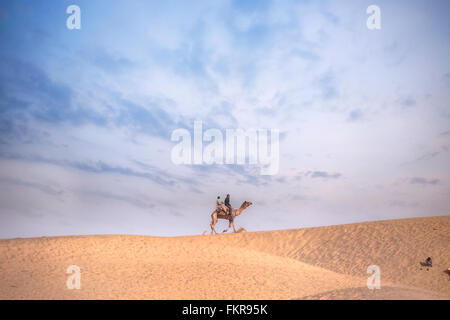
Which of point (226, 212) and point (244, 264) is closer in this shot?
point (244, 264)

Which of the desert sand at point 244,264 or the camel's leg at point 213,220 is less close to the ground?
the camel's leg at point 213,220

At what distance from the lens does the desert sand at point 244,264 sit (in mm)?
12570

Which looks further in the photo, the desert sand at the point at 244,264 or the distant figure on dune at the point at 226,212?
the distant figure on dune at the point at 226,212

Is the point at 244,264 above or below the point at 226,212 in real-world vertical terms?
below

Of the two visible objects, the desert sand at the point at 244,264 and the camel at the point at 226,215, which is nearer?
the desert sand at the point at 244,264

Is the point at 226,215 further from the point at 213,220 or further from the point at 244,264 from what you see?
the point at 244,264

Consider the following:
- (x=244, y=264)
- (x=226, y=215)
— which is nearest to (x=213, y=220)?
(x=226, y=215)

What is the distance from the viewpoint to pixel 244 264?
16484mm

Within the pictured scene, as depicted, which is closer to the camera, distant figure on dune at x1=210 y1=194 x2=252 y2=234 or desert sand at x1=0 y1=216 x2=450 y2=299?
desert sand at x1=0 y1=216 x2=450 y2=299

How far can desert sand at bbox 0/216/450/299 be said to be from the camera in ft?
41.2

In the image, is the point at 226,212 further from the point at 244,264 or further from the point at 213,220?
the point at 244,264

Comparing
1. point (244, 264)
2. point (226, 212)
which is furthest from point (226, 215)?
point (244, 264)

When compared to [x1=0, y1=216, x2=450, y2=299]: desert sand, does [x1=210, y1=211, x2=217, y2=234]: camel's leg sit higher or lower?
higher

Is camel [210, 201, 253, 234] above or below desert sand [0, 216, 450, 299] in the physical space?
above
